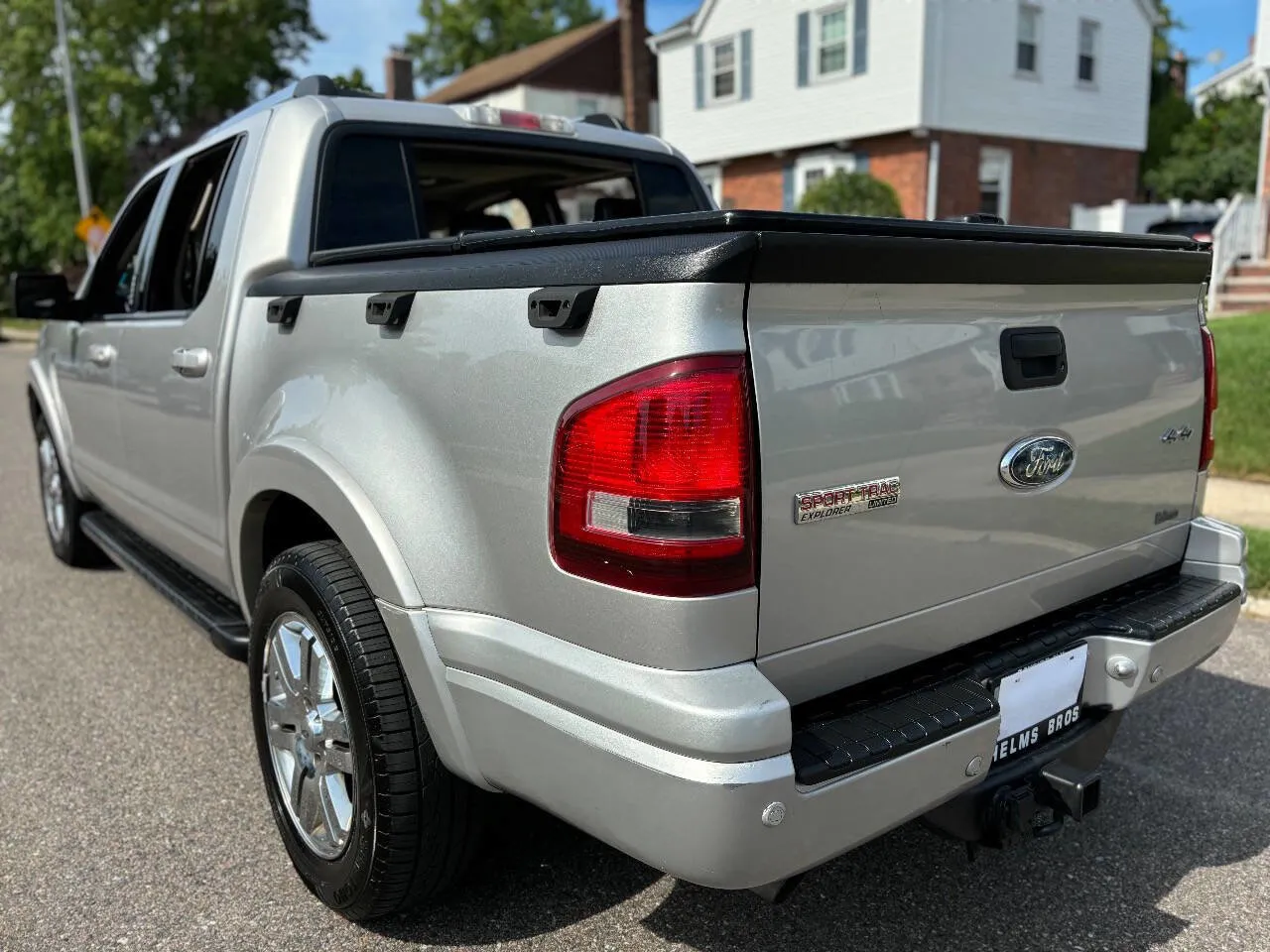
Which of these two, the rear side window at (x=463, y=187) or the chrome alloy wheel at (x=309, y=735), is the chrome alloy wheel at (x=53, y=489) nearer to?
the rear side window at (x=463, y=187)

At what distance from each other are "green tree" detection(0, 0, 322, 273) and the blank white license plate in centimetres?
Result: 3281

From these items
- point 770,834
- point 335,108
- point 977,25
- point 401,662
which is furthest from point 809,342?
point 977,25

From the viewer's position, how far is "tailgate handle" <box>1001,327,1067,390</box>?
217 centimetres

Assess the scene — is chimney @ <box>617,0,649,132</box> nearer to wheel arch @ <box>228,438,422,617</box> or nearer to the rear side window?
the rear side window

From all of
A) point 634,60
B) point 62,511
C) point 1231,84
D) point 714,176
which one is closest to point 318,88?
point 62,511

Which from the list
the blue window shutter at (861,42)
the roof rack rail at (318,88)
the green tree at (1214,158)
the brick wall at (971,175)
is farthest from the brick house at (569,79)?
the roof rack rail at (318,88)

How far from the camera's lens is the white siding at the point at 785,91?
1883 cm

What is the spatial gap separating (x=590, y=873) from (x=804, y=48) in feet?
66.2

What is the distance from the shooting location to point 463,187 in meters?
4.43

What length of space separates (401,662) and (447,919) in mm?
737

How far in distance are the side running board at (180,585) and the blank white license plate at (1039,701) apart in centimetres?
204

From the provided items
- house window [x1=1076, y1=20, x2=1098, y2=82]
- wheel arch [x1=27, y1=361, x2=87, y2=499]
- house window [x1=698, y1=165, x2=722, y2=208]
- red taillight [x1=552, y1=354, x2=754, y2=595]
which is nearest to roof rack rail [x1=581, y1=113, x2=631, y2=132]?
red taillight [x1=552, y1=354, x2=754, y2=595]

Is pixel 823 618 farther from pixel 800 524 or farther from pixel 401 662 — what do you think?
pixel 401 662

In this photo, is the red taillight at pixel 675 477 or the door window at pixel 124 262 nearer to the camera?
the red taillight at pixel 675 477
